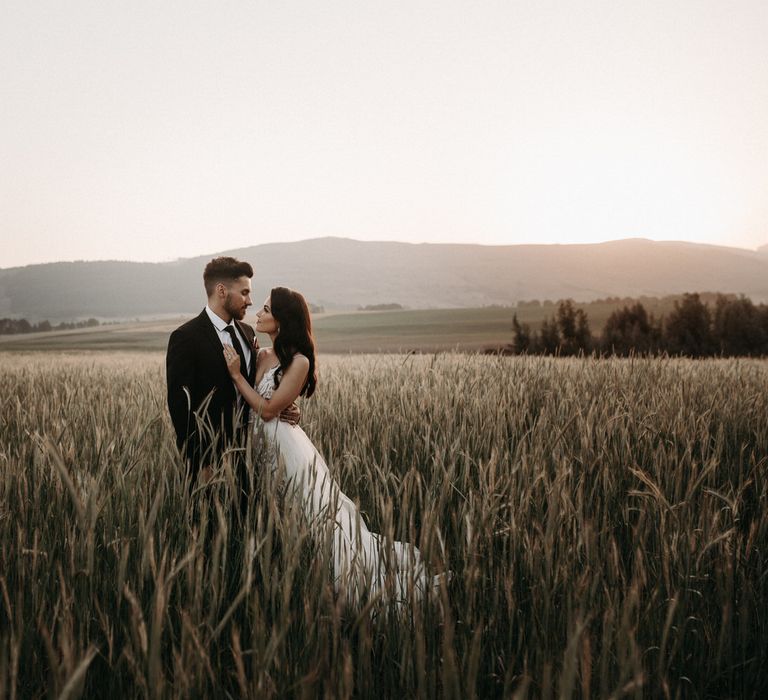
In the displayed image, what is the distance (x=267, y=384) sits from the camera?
119 inches

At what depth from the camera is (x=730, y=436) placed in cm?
392

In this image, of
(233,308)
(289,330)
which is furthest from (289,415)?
(233,308)

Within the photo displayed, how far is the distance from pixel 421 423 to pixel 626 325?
1305 centimetres

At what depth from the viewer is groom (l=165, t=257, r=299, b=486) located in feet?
8.80

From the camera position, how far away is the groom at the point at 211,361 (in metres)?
2.68

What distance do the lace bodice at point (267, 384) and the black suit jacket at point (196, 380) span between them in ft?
0.47

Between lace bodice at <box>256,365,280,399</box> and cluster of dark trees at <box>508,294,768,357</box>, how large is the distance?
12.4 m

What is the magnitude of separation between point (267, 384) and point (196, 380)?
37 centimetres

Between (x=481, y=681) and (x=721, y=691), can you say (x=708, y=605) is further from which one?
(x=481, y=681)

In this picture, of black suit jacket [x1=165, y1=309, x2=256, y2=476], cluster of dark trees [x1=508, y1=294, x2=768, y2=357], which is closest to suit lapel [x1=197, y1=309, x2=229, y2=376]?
black suit jacket [x1=165, y1=309, x2=256, y2=476]

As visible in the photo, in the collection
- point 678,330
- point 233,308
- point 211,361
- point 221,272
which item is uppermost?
point 221,272

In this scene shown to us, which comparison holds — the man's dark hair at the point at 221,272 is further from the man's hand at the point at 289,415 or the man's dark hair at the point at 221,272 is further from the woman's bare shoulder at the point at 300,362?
the man's hand at the point at 289,415

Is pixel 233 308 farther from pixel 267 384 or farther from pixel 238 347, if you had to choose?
pixel 267 384


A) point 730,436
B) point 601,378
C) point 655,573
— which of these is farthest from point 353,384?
point 655,573
